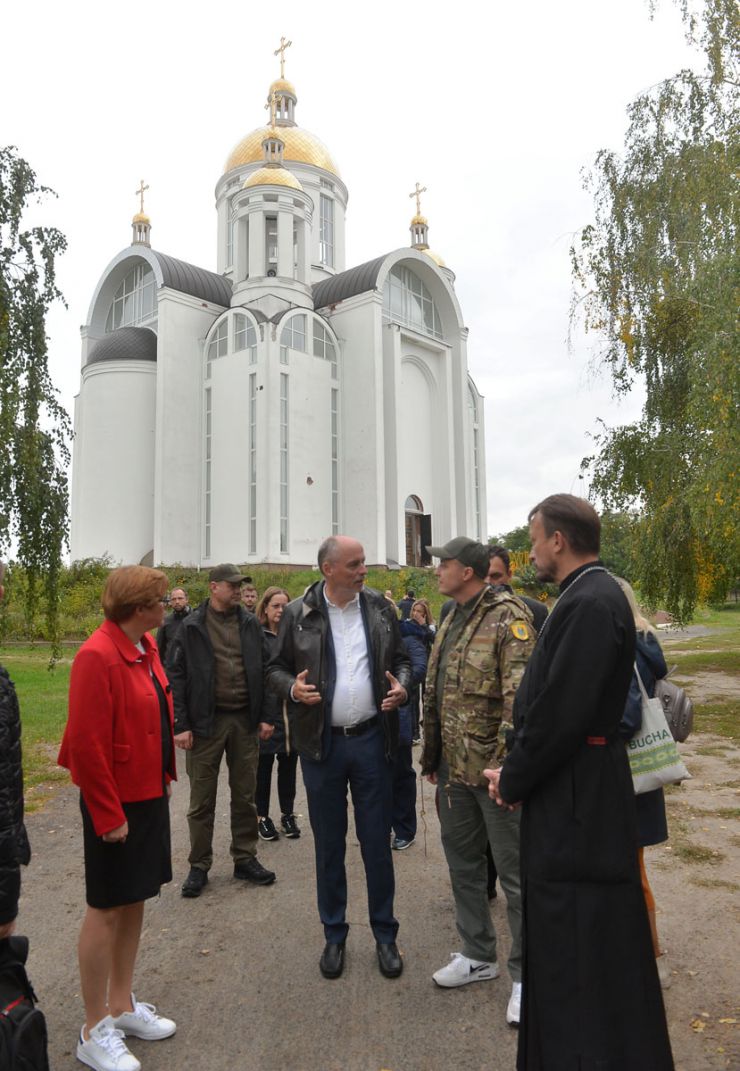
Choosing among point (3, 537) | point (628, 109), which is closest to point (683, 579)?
point (628, 109)

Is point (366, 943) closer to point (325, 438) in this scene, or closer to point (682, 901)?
point (682, 901)

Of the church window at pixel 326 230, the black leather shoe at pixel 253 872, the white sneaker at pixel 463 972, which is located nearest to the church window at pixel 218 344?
the church window at pixel 326 230

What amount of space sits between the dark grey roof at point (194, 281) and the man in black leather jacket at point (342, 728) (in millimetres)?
32298

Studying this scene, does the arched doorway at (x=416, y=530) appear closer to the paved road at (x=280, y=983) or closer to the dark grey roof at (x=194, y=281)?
the dark grey roof at (x=194, y=281)

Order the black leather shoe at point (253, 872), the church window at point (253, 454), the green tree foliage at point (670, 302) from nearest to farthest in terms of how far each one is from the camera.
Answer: the black leather shoe at point (253, 872) < the green tree foliage at point (670, 302) < the church window at point (253, 454)

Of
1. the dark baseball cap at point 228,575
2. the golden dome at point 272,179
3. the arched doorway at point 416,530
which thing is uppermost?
the golden dome at point 272,179

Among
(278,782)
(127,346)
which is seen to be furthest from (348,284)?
(278,782)

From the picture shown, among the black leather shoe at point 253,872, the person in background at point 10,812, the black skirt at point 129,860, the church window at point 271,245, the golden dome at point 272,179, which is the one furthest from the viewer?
the church window at point 271,245

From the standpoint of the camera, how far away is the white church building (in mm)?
31469

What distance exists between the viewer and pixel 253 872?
5.28m

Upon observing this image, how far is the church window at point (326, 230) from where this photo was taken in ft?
140

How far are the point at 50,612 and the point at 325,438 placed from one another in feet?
79.5

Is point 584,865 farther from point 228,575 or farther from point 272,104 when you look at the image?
point 272,104

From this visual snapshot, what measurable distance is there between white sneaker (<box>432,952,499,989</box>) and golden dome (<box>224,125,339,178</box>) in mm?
43895
